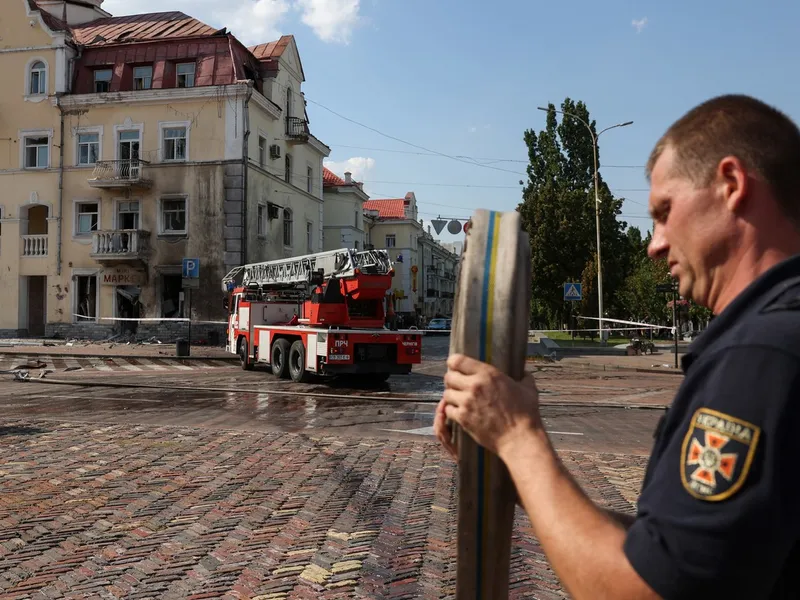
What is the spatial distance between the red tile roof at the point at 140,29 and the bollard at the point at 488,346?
3519cm

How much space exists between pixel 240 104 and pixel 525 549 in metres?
30.7

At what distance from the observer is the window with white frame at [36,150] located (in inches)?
1362

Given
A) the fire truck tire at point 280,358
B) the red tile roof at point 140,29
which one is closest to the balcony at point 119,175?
the red tile roof at point 140,29

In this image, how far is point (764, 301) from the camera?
1.19m

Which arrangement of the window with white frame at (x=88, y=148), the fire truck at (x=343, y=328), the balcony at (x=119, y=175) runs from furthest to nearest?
the window with white frame at (x=88, y=148) < the balcony at (x=119, y=175) < the fire truck at (x=343, y=328)

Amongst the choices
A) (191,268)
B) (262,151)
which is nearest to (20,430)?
(191,268)

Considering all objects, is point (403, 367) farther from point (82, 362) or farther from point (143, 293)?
point (143, 293)

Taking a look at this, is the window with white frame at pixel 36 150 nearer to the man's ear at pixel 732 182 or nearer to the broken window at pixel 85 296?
the broken window at pixel 85 296

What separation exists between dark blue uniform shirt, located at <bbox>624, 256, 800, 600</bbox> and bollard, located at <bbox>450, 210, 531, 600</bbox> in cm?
34

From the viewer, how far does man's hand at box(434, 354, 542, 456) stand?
53.9 inches

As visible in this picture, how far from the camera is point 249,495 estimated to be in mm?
6000

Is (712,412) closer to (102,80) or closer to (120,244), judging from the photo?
(120,244)

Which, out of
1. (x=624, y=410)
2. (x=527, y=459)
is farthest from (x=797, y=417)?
(x=624, y=410)

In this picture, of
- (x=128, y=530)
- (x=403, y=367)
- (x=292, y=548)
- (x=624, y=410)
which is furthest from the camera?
(x=403, y=367)
